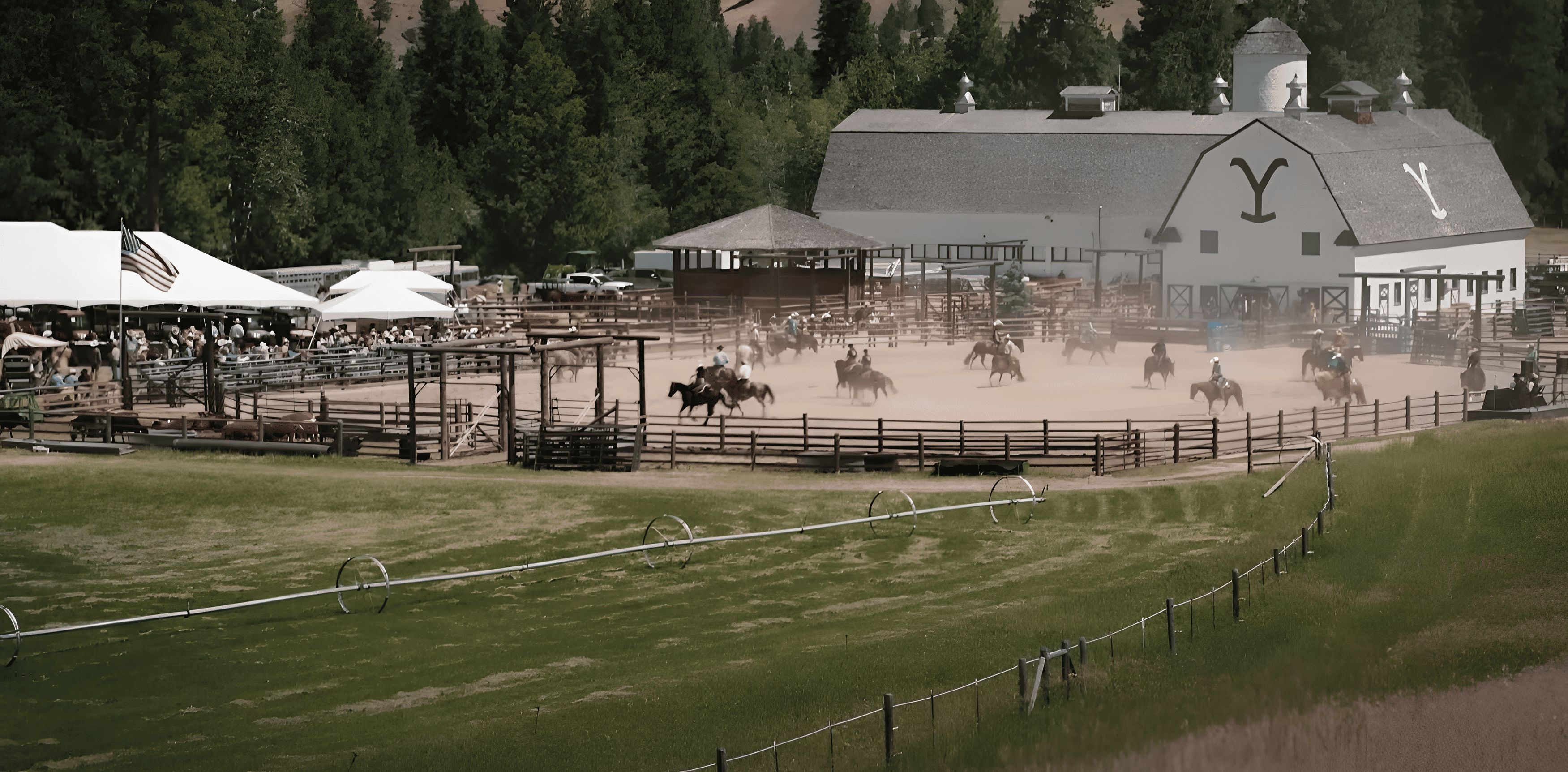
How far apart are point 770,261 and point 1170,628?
47.4 metres

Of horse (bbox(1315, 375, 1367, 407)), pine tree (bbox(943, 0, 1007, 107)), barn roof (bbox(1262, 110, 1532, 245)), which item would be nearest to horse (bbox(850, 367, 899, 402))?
horse (bbox(1315, 375, 1367, 407))

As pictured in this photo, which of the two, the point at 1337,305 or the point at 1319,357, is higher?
the point at 1337,305

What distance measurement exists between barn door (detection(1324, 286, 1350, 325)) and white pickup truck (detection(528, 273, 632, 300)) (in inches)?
962

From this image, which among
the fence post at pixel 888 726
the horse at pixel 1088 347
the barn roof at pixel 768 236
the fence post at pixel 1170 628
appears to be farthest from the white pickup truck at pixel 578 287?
the fence post at pixel 888 726

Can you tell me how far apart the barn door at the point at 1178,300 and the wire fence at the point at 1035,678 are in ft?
144

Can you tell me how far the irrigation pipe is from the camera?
72.5 ft

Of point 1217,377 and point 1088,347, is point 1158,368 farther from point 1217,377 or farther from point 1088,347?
point 1088,347

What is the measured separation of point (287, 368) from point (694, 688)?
2903 cm

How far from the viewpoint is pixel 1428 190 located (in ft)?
220

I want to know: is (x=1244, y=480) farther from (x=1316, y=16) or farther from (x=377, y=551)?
(x=1316, y=16)

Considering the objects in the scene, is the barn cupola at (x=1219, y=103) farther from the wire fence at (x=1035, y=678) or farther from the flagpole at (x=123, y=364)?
the wire fence at (x=1035, y=678)

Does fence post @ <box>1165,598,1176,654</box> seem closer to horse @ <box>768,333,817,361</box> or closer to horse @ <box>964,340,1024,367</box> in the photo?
horse @ <box>964,340,1024,367</box>

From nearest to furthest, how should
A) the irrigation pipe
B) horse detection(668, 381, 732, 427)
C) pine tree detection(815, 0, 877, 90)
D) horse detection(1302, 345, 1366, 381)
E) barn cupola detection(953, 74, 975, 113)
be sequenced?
1. the irrigation pipe
2. horse detection(668, 381, 732, 427)
3. horse detection(1302, 345, 1366, 381)
4. barn cupola detection(953, 74, 975, 113)
5. pine tree detection(815, 0, 877, 90)

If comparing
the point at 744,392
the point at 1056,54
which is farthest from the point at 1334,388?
the point at 1056,54
